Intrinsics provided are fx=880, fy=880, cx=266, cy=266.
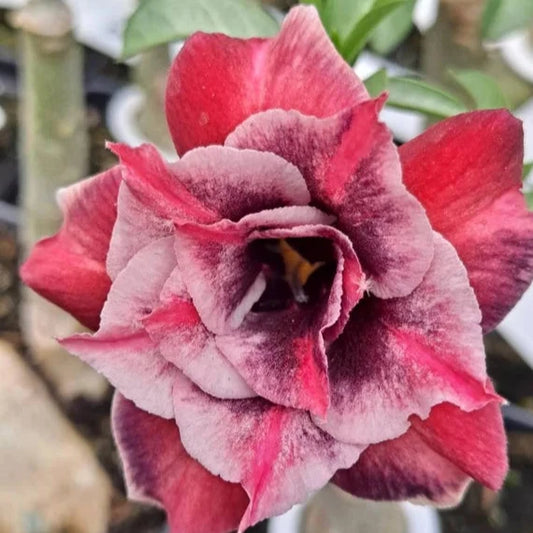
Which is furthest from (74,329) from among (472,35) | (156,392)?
(156,392)

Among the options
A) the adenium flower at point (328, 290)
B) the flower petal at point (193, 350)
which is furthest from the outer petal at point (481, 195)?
the flower petal at point (193, 350)

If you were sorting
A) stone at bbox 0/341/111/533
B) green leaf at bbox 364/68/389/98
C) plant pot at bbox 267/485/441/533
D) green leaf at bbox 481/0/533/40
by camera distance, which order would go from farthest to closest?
stone at bbox 0/341/111/533 → plant pot at bbox 267/485/441/533 → green leaf at bbox 481/0/533/40 → green leaf at bbox 364/68/389/98

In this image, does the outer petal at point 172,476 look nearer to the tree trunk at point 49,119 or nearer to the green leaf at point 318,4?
the green leaf at point 318,4

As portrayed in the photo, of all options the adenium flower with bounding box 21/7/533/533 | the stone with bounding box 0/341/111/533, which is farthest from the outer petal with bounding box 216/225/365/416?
the stone with bounding box 0/341/111/533

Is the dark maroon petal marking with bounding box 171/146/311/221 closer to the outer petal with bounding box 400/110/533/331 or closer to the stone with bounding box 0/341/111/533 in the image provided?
the outer petal with bounding box 400/110/533/331

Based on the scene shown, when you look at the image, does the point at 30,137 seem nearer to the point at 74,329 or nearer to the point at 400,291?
the point at 74,329

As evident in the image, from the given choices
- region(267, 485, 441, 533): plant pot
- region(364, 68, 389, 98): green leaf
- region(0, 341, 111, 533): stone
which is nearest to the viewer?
region(364, 68, 389, 98): green leaf
